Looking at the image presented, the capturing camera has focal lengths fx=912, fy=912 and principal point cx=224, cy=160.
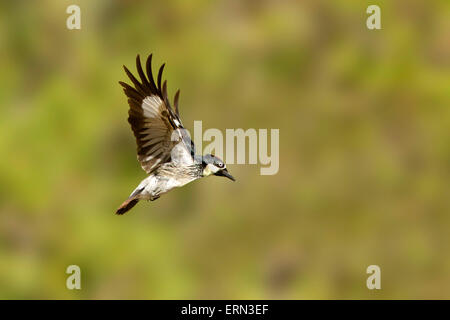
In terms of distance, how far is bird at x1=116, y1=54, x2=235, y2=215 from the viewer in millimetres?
3564

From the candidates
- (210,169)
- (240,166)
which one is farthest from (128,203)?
(240,166)

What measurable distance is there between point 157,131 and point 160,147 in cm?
7

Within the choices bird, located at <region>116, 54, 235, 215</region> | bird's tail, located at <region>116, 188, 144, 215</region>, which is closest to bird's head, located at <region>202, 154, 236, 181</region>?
bird, located at <region>116, 54, 235, 215</region>

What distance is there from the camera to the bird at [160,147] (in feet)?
11.7

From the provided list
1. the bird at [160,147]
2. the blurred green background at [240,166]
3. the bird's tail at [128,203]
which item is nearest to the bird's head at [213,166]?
the bird at [160,147]

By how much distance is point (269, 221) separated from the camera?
34.9 ft

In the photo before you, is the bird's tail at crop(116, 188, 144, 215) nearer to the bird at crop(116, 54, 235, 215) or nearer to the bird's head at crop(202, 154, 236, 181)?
the bird at crop(116, 54, 235, 215)

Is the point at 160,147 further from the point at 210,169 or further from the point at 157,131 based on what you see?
the point at 210,169

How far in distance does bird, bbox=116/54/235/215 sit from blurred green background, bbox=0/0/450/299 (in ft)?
20.9

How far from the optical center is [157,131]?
3.69 meters
